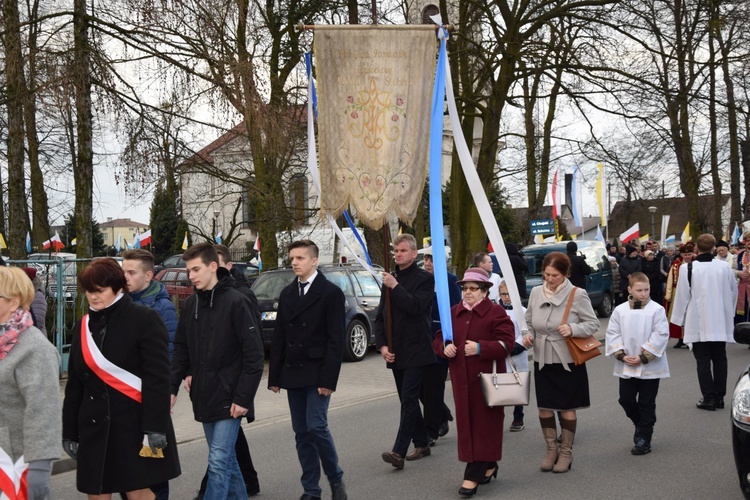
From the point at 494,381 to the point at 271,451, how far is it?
2.69m

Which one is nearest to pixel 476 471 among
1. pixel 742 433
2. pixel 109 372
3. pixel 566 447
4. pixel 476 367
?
pixel 476 367

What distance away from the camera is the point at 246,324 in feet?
18.0

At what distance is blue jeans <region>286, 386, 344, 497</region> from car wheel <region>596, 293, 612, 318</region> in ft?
57.5

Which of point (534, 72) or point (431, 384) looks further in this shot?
point (534, 72)

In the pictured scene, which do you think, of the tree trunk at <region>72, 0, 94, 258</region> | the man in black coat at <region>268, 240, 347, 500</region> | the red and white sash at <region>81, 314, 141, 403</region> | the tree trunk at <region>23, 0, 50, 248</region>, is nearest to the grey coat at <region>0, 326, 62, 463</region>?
the red and white sash at <region>81, 314, 141, 403</region>

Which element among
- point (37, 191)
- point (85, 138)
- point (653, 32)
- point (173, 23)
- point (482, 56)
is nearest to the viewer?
point (173, 23)

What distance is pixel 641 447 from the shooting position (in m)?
7.68

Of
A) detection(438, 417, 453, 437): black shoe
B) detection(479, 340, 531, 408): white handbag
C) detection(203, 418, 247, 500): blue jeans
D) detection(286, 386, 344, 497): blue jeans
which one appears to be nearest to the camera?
detection(203, 418, 247, 500): blue jeans

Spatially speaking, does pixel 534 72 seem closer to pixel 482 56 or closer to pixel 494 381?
pixel 482 56

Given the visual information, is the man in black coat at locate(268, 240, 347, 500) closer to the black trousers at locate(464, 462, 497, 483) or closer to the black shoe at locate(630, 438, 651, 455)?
the black trousers at locate(464, 462, 497, 483)

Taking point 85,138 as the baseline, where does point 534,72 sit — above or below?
above

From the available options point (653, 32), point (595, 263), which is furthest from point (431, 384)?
point (595, 263)

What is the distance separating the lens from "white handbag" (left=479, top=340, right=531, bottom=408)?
640cm

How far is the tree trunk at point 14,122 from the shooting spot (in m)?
11.5
